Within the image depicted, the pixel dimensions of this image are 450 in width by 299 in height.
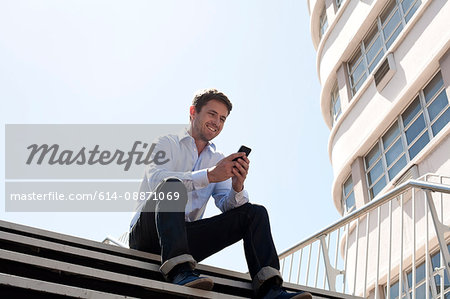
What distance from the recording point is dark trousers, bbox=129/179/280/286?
324cm

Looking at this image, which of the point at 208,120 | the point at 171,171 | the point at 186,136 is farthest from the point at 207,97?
the point at 171,171

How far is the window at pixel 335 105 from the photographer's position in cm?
1769

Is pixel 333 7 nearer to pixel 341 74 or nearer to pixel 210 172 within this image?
pixel 341 74

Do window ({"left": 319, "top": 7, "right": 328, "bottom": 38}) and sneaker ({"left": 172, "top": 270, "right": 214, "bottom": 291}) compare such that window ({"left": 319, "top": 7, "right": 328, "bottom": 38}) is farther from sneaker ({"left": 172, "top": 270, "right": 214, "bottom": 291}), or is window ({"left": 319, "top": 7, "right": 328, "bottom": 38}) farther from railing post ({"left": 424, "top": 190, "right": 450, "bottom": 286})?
sneaker ({"left": 172, "top": 270, "right": 214, "bottom": 291})

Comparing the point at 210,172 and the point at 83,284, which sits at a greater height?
the point at 210,172

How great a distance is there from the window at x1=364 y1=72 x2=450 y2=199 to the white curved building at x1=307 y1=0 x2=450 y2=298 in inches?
0.8

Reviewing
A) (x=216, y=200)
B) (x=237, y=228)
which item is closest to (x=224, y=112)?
(x=216, y=200)

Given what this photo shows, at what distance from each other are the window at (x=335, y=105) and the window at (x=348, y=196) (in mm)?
2108

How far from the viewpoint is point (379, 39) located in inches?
606

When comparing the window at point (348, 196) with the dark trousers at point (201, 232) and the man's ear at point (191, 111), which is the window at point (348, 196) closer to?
the man's ear at point (191, 111)

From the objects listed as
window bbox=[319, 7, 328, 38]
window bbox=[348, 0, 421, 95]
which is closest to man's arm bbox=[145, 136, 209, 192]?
window bbox=[348, 0, 421, 95]

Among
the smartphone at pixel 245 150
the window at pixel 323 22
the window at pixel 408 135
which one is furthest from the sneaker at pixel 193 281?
the window at pixel 323 22

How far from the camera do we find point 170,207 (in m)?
3.32

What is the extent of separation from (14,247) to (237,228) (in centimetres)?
121
